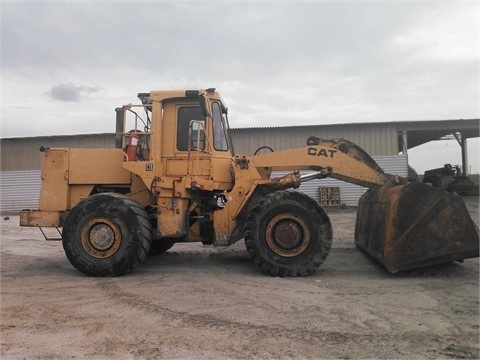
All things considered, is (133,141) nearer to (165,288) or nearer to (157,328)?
(165,288)

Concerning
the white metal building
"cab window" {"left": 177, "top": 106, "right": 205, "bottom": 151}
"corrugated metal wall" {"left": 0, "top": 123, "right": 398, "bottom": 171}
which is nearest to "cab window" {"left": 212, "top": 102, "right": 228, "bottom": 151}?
"cab window" {"left": 177, "top": 106, "right": 205, "bottom": 151}

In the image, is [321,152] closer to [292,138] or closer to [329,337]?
[329,337]

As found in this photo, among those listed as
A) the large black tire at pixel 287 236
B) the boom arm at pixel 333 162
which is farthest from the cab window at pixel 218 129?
the large black tire at pixel 287 236

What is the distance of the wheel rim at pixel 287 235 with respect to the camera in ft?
23.9

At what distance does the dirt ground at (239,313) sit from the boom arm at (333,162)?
1.61 metres

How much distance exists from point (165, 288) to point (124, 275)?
125 centimetres

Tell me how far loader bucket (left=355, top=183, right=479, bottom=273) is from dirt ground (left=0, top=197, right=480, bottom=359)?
0.37 m

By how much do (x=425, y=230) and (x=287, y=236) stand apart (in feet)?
6.94

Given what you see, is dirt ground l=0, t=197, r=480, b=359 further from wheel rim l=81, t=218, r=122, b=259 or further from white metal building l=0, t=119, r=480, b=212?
white metal building l=0, t=119, r=480, b=212

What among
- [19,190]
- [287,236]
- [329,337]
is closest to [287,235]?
[287,236]

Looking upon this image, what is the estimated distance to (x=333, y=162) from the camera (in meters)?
7.96

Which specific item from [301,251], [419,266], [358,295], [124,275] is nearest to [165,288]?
[124,275]

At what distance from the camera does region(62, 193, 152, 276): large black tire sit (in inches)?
287

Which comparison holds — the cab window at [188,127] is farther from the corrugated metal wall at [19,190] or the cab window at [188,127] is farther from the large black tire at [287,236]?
the corrugated metal wall at [19,190]
